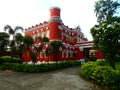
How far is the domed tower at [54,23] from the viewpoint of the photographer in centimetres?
2698

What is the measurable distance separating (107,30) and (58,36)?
13.1 meters

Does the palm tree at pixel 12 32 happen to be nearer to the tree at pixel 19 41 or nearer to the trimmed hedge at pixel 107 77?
the tree at pixel 19 41

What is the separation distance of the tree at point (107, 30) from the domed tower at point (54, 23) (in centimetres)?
1103

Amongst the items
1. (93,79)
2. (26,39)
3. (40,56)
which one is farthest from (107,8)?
(40,56)

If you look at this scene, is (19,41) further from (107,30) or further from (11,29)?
(107,30)

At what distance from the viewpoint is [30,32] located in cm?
3259

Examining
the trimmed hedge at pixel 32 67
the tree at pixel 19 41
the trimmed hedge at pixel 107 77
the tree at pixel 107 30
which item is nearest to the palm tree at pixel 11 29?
the tree at pixel 19 41

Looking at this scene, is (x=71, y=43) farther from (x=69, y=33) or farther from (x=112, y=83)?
(x=112, y=83)

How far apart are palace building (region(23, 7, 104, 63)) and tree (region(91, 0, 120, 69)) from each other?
36.7 ft

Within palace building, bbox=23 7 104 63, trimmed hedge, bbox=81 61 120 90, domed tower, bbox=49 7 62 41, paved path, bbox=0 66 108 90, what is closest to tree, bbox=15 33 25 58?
palace building, bbox=23 7 104 63

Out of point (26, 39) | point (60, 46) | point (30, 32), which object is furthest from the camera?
point (30, 32)

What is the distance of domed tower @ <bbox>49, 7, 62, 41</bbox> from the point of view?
27.0 meters

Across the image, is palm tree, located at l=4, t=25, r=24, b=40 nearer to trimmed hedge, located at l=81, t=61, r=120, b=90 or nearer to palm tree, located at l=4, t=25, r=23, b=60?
palm tree, located at l=4, t=25, r=23, b=60

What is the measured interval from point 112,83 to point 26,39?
13954 millimetres
